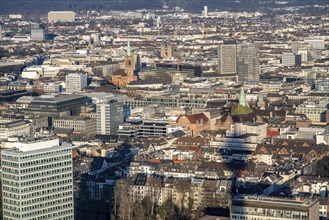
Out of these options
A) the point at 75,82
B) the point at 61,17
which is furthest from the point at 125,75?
the point at 61,17

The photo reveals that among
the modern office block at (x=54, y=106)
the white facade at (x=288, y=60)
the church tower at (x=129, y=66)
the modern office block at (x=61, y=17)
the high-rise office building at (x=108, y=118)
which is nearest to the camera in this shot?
the high-rise office building at (x=108, y=118)

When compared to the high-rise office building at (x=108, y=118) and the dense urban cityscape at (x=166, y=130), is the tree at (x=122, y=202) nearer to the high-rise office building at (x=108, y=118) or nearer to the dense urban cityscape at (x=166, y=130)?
the dense urban cityscape at (x=166, y=130)

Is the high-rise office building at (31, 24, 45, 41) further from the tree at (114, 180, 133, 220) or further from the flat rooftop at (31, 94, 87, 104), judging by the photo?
the tree at (114, 180, 133, 220)

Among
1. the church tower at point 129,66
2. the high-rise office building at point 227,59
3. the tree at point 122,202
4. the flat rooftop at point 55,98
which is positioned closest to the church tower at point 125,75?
the church tower at point 129,66

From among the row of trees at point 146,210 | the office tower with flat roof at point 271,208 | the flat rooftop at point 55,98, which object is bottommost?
the row of trees at point 146,210

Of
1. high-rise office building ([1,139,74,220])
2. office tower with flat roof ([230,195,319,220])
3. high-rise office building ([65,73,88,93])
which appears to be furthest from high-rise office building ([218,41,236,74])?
high-rise office building ([1,139,74,220])

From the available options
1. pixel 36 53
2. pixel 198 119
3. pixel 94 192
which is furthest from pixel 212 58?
pixel 94 192
